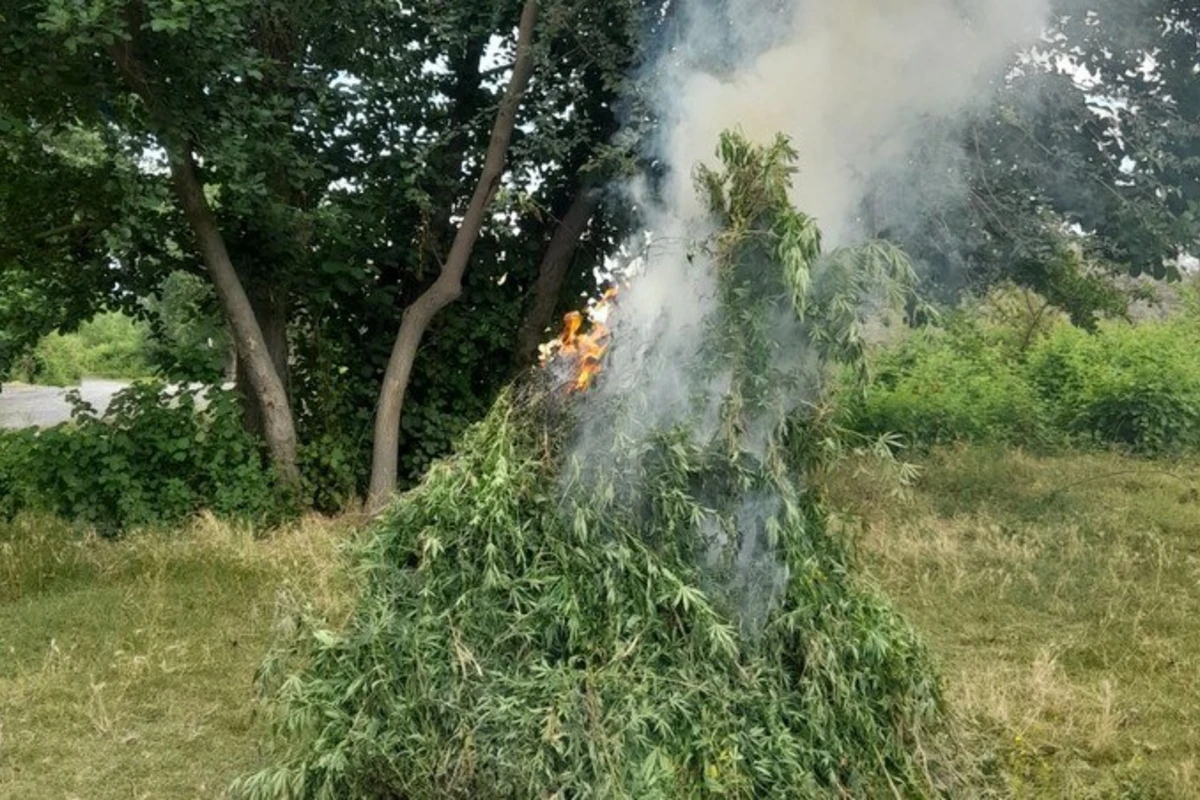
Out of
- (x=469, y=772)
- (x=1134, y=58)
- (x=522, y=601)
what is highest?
(x=1134, y=58)

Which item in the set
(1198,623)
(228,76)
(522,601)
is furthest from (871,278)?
(228,76)

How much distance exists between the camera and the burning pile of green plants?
324 cm

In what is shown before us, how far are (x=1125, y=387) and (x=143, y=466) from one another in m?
8.72

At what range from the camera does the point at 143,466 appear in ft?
26.2

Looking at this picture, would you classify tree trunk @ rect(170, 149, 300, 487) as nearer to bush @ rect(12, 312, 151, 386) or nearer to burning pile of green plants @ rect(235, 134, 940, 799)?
burning pile of green plants @ rect(235, 134, 940, 799)

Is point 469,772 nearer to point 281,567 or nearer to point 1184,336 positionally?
point 281,567

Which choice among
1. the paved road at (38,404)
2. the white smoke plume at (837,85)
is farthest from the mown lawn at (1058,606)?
the paved road at (38,404)

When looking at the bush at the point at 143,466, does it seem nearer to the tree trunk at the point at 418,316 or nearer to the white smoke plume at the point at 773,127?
the tree trunk at the point at 418,316

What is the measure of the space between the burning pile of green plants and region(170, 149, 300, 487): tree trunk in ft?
14.6

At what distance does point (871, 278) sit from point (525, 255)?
19.8ft

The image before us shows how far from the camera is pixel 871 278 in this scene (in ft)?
11.8

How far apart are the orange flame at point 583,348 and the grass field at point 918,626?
1012mm

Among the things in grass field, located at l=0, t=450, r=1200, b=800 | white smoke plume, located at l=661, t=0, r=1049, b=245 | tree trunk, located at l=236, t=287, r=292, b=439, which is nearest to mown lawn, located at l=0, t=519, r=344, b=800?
grass field, located at l=0, t=450, r=1200, b=800

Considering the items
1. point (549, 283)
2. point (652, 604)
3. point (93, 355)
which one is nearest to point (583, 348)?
point (652, 604)
